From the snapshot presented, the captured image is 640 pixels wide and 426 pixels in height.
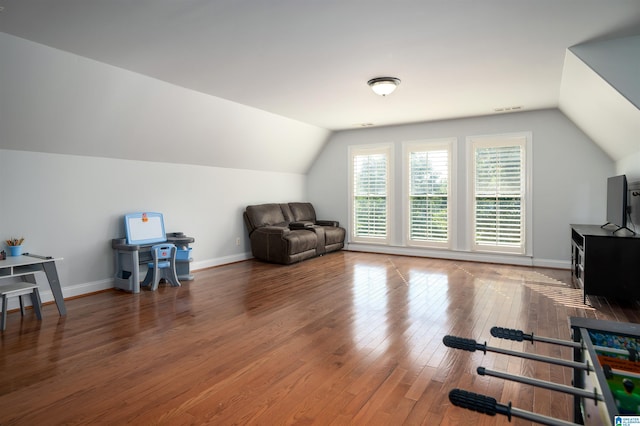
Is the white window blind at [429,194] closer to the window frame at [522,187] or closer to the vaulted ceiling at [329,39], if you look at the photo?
the window frame at [522,187]

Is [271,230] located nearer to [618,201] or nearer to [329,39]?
[329,39]

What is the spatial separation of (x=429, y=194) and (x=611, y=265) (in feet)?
10.7

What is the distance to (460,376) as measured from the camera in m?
2.43

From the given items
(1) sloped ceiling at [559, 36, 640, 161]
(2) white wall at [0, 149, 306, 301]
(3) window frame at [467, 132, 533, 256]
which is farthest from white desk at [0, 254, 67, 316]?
(3) window frame at [467, 132, 533, 256]

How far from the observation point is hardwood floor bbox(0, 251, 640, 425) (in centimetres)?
209

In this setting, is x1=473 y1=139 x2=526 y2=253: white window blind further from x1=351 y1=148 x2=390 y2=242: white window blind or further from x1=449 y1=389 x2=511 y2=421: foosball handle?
x1=449 y1=389 x2=511 y2=421: foosball handle

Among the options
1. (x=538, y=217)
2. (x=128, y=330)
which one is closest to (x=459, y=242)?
(x=538, y=217)

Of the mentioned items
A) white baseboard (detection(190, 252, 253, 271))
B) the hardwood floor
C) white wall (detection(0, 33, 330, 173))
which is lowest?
the hardwood floor

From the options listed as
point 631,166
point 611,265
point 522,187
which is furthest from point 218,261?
point 631,166

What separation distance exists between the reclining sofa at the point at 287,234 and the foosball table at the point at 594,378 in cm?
491

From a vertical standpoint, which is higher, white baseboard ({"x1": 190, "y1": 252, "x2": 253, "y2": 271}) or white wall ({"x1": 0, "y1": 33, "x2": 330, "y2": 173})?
white wall ({"x1": 0, "y1": 33, "x2": 330, "y2": 173})

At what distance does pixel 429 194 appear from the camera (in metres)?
6.92

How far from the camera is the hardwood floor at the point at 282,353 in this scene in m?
2.09

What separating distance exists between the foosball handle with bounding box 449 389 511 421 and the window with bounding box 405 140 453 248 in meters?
5.96
